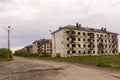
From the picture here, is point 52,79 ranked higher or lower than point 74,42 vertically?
lower

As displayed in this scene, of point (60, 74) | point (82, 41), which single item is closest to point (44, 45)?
point (82, 41)

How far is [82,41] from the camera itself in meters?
85.2

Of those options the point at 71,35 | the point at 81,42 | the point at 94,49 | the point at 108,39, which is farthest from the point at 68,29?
the point at 108,39

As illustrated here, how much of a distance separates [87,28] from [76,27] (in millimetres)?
7380

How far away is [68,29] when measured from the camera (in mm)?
80688

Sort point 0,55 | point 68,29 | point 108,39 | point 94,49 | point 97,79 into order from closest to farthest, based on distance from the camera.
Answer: point 97,79 < point 0,55 < point 68,29 < point 94,49 < point 108,39

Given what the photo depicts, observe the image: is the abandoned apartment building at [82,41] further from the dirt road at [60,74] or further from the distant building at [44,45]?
the dirt road at [60,74]

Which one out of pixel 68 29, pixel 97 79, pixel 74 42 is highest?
pixel 68 29

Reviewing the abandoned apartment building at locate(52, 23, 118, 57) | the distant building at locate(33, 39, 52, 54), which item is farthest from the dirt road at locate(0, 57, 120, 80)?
the distant building at locate(33, 39, 52, 54)

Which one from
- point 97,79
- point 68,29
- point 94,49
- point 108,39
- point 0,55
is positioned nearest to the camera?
point 97,79

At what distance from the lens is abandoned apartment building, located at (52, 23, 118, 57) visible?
80562 mm

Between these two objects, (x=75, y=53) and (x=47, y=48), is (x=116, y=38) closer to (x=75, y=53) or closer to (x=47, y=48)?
(x=75, y=53)

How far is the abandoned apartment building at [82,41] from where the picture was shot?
3172 inches

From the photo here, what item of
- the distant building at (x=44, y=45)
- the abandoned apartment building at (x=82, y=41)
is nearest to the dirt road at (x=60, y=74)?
the abandoned apartment building at (x=82, y=41)
